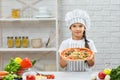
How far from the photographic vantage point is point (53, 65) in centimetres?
436

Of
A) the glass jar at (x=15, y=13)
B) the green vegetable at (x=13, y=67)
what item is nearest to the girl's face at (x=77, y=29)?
the green vegetable at (x=13, y=67)

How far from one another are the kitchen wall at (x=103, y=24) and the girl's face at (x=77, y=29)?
1.36 m

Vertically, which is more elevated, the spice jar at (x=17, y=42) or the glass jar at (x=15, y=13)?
the glass jar at (x=15, y=13)

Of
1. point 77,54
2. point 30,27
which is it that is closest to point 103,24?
point 30,27

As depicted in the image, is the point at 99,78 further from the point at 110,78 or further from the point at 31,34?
the point at 31,34

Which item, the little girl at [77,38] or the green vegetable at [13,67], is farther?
the little girl at [77,38]

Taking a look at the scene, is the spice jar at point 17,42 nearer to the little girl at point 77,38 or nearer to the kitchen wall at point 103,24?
the kitchen wall at point 103,24

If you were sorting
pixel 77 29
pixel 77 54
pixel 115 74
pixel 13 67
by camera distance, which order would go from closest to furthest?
pixel 115 74, pixel 13 67, pixel 77 54, pixel 77 29

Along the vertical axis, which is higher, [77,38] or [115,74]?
[77,38]

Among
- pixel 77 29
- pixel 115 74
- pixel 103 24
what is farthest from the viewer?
pixel 103 24

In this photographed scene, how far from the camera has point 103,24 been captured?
14.1ft

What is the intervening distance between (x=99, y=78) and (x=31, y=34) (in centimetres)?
236

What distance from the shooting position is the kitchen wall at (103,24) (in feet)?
14.0

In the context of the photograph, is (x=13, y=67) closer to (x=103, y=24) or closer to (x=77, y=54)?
(x=77, y=54)
